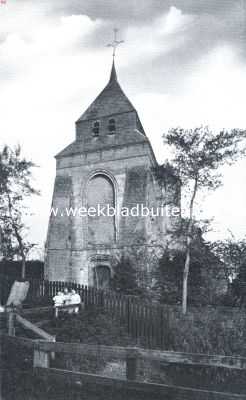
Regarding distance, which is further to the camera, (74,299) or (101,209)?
(101,209)

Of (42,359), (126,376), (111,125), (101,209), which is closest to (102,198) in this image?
(101,209)

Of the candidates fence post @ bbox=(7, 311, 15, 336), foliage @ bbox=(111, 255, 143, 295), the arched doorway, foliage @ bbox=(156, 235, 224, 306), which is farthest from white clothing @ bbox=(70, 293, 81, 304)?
the arched doorway

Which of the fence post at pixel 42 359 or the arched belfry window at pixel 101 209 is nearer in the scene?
the fence post at pixel 42 359

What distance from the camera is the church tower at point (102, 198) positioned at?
67.2 feet

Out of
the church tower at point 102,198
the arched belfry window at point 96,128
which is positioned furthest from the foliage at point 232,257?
the arched belfry window at point 96,128

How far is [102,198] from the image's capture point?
22219mm

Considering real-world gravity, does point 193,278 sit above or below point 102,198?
below

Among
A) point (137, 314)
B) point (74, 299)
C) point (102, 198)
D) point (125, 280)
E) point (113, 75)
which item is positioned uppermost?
point (113, 75)

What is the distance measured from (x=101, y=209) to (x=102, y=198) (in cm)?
75

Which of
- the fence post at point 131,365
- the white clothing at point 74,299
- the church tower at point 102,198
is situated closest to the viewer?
the fence post at point 131,365

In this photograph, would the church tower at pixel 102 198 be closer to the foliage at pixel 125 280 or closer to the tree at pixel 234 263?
the foliage at pixel 125 280

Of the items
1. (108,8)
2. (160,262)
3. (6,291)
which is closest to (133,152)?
(160,262)

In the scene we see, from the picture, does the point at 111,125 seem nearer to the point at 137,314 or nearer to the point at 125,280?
the point at 125,280

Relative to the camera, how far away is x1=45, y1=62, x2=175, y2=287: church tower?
20.5 m
